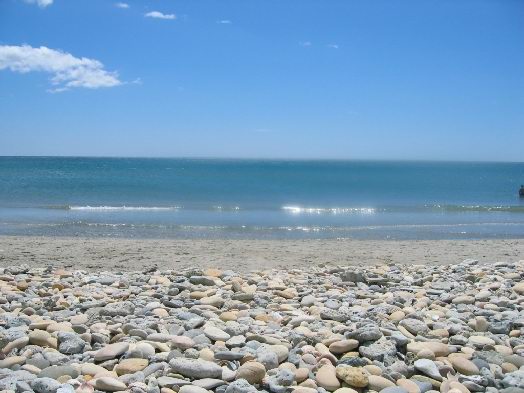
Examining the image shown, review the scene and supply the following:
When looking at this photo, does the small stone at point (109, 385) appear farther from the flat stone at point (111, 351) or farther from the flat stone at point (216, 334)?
the flat stone at point (216, 334)

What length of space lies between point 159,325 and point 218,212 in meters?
16.7

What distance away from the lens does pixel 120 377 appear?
321 centimetres

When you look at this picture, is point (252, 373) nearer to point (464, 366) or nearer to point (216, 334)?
point (216, 334)

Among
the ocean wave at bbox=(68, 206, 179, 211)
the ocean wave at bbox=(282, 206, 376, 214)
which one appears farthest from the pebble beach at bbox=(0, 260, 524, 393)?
the ocean wave at bbox=(282, 206, 376, 214)

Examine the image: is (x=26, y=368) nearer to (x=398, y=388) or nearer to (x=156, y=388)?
(x=156, y=388)

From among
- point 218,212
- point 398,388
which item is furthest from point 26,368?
point 218,212

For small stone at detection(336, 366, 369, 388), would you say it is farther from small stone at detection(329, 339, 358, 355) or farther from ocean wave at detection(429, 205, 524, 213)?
ocean wave at detection(429, 205, 524, 213)

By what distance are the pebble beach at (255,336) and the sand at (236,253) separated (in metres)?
2.77

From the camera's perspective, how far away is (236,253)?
10297 mm

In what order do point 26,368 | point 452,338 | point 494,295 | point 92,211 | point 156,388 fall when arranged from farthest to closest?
1. point 92,211
2. point 494,295
3. point 452,338
4. point 26,368
5. point 156,388

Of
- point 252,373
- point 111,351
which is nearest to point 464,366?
point 252,373

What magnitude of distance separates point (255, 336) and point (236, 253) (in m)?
6.38

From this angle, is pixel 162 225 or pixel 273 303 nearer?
pixel 273 303

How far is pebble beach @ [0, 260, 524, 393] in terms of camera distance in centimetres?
326
